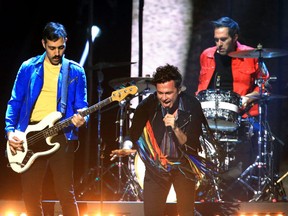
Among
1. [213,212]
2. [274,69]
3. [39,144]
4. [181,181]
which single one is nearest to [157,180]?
[181,181]

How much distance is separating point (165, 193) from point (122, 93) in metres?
1.16

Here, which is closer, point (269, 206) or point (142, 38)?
point (269, 206)

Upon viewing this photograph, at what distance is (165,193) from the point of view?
4.27 metres

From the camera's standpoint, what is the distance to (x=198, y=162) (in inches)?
171

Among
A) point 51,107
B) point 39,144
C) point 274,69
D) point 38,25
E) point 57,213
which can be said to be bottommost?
point 57,213

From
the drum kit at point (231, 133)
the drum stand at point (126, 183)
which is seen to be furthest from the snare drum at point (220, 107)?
the drum stand at point (126, 183)

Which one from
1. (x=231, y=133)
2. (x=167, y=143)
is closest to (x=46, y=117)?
(x=167, y=143)

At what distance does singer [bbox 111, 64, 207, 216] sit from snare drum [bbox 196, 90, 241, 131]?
213 cm

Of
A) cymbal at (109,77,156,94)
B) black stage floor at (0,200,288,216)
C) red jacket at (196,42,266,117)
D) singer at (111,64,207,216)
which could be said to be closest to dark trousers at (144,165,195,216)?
singer at (111,64,207,216)

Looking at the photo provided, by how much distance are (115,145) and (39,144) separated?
323cm

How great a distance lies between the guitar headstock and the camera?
16.3 ft

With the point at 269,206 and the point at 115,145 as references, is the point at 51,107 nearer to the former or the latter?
the point at 269,206

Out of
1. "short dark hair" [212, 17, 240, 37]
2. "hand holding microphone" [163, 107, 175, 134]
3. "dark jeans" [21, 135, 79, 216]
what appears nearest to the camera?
"hand holding microphone" [163, 107, 175, 134]

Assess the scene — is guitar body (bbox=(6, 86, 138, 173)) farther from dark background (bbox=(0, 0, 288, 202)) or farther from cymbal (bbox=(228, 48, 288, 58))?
dark background (bbox=(0, 0, 288, 202))
